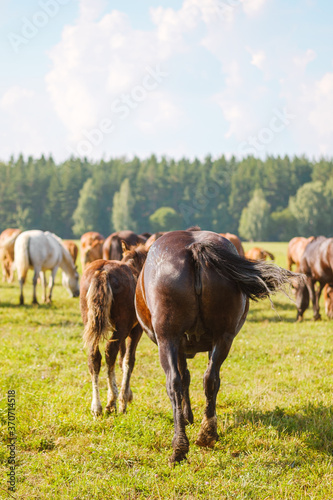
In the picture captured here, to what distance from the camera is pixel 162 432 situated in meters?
4.06

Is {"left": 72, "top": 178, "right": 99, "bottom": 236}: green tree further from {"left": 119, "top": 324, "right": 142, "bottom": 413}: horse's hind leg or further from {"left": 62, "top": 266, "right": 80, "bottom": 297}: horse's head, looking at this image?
{"left": 119, "top": 324, "right": 142, "bottom": 413}: horse's hind leg

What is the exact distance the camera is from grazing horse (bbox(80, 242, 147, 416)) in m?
4.62

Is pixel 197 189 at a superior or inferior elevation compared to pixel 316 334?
superior

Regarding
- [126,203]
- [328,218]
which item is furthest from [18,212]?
[328,218]

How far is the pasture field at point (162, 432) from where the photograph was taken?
3.14 metres

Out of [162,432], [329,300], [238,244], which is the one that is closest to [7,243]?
[238,244]

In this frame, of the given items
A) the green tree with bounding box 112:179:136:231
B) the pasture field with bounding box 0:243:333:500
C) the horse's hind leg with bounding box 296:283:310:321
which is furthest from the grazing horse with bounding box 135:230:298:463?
the green tree with bounding box 112:179:136:231

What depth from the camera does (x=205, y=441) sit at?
364 cm

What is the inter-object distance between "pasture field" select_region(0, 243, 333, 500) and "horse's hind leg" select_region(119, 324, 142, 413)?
0.44ft

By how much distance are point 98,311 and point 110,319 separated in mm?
325

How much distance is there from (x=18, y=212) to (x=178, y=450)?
7327cm

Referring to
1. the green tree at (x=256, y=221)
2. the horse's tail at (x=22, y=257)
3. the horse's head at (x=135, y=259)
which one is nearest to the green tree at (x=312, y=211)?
the green tree at (x=256, y=221)

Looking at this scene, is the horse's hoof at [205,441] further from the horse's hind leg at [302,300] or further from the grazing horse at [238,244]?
the grazing horse at [238,244]

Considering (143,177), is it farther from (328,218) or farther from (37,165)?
(328,218)
